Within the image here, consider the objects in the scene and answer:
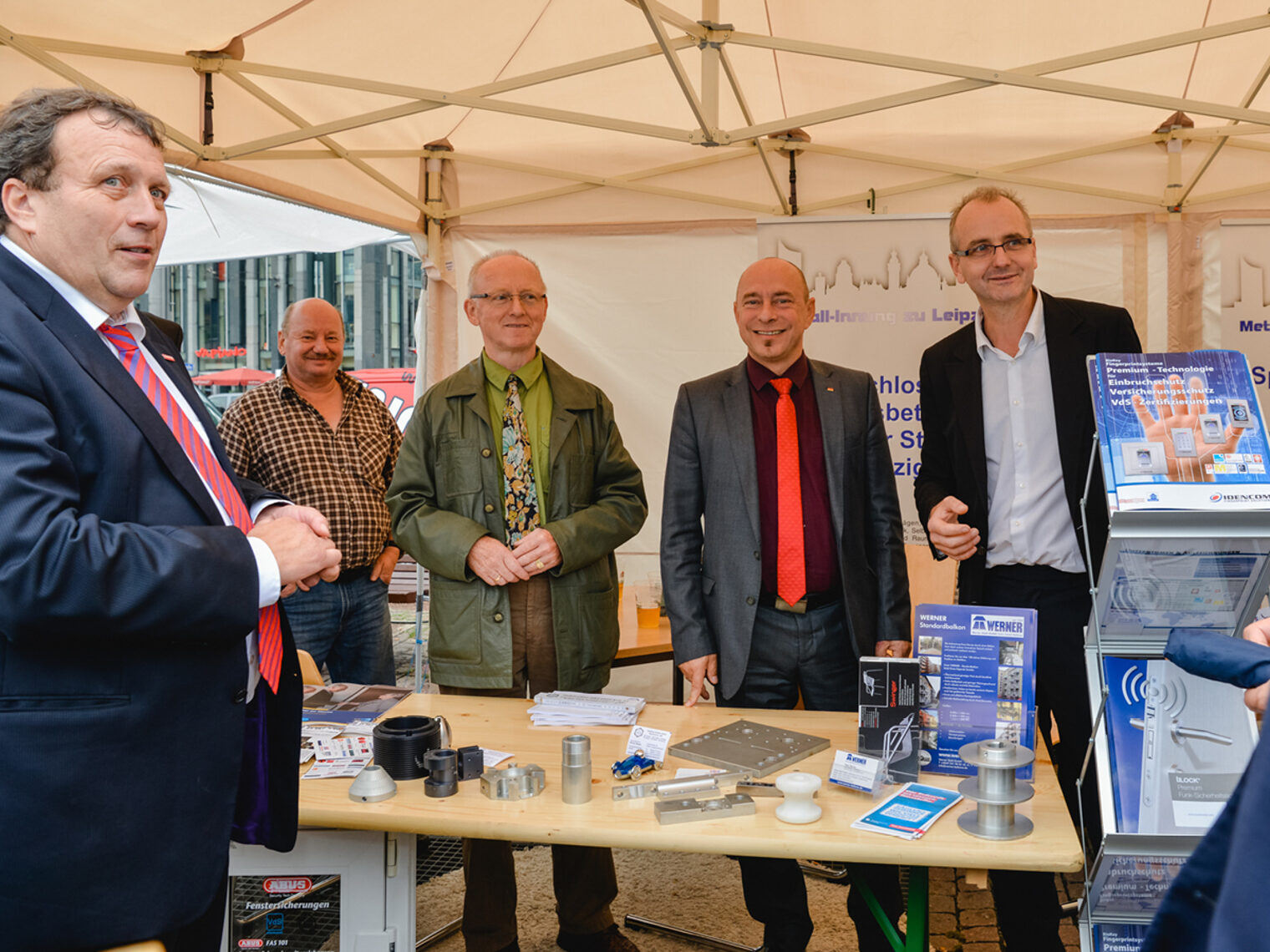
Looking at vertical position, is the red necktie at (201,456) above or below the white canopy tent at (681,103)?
below

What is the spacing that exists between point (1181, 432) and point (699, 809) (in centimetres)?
100

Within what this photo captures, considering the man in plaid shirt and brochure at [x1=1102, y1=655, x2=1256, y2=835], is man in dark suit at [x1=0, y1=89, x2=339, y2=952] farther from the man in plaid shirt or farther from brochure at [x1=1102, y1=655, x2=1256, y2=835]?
the man in plaid shirt

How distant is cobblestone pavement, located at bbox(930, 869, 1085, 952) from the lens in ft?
9.35

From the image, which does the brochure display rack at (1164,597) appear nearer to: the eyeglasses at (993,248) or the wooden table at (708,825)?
the wooden table at (708,825)

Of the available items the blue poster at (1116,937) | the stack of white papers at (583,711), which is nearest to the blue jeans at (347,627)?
the stack of white papers at (583,711)

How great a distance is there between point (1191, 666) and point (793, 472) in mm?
1877

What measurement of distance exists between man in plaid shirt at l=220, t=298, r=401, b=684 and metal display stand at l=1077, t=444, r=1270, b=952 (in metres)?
2.69

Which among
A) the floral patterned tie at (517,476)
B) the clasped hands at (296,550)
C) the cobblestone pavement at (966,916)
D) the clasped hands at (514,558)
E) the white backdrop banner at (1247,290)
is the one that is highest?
the white backdrop banner at (1247,290)

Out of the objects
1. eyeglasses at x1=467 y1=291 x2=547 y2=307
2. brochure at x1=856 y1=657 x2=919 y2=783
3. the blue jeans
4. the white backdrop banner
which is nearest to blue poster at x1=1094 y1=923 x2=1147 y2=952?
brochure at x1=856 y1=657 x2=919 y2=783

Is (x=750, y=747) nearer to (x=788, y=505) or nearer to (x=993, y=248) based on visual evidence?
(x=788, y=505)

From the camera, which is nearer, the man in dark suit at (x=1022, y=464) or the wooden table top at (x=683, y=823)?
the wooden table top at (x=683, y=823)

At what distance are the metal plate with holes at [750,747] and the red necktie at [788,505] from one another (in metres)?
0.45

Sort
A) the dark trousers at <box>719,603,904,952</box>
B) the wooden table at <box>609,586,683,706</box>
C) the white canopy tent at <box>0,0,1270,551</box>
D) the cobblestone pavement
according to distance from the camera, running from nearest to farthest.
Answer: the dark trousers at <box>719,603,904,952</box>
the cobblestone pavement
the white canopy tent at <box>0,0,1270,551</box>
the wooden table at <box>609,586,683,706</box>

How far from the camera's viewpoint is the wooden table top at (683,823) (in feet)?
5.42
